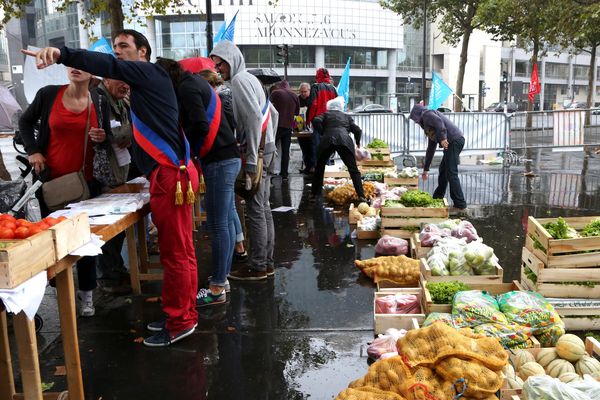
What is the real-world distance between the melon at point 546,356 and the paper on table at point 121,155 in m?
3.78

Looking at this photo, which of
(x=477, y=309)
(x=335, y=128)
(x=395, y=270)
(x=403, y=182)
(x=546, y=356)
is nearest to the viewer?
(x=546, y=356)

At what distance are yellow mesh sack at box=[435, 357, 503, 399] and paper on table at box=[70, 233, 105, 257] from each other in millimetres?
2020

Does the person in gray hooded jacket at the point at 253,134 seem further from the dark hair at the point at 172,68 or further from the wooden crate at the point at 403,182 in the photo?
the wooden crate at the point at 403,182

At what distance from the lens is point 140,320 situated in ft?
15.2

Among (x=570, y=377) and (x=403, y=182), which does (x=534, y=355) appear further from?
(x=403, y=182)

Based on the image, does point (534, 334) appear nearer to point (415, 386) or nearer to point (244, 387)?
point (415, 386)

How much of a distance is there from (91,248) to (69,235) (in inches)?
8.8

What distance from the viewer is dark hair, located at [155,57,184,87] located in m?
4.15

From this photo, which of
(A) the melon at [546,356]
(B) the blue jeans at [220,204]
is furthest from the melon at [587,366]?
(B) the blue jeans at [220,204]

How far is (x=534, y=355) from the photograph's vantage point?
11.5 feet

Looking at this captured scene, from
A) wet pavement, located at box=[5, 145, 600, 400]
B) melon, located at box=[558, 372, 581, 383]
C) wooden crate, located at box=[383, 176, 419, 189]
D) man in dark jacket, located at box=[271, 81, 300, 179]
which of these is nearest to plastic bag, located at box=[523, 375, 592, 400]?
melon, located at box=[558, 372, 581, 383]

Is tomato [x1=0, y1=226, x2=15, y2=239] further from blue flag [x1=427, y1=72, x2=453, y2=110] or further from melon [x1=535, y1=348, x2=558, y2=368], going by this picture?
blue flag [x1=427, y1=72, x2=453, y2=110]

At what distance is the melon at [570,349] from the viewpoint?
3.31 metres

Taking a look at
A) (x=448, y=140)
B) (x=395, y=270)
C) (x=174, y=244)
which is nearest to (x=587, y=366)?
(x=395, y=270)
